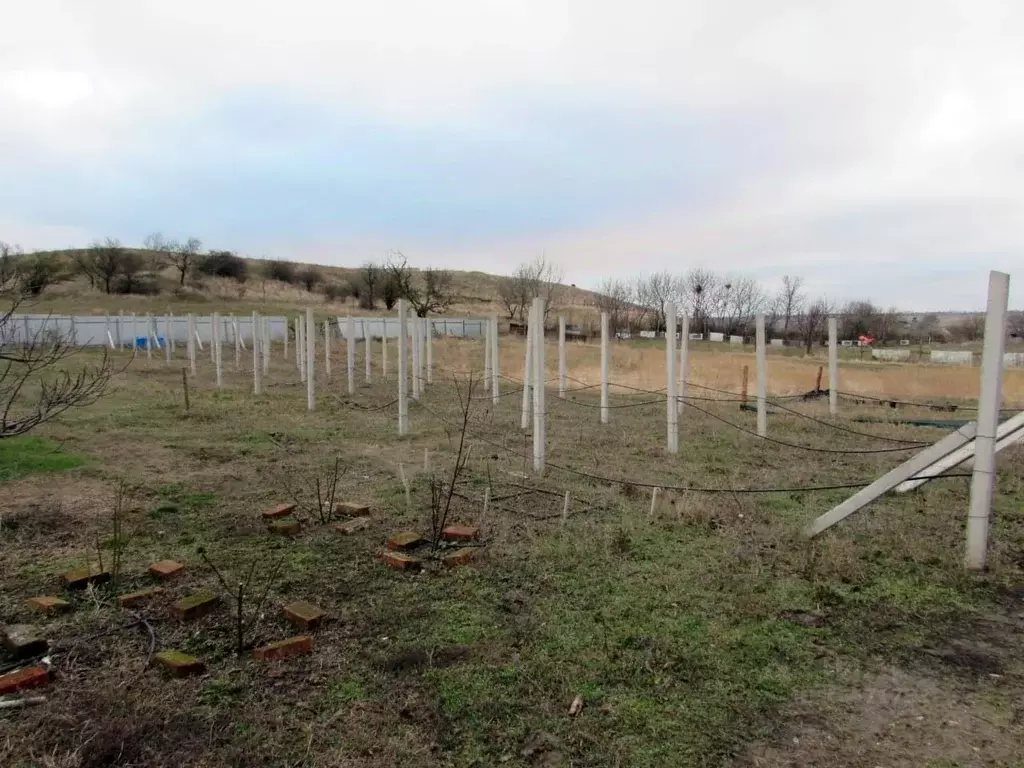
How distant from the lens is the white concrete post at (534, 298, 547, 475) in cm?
764

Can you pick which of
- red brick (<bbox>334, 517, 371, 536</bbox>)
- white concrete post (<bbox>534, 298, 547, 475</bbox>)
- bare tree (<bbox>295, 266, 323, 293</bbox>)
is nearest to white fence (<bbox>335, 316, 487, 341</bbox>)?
white concrete post (<bbox>534, 298, 547, 475</bbox>)

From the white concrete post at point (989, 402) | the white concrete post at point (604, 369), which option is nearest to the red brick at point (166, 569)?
the white concrete post at point (989, 402)

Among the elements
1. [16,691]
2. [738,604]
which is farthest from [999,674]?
[16,691]

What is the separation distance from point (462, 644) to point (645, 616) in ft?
3.46

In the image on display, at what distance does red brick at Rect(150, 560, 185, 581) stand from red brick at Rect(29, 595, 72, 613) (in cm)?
52

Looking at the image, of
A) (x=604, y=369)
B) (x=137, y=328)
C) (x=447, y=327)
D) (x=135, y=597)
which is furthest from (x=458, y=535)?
(x=447, y=327)

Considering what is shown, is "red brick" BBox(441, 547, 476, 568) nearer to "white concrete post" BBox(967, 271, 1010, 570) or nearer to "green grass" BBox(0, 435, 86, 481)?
"white concrete post" BBox(967, 271, 1010, 570)

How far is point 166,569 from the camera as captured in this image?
4344 mm

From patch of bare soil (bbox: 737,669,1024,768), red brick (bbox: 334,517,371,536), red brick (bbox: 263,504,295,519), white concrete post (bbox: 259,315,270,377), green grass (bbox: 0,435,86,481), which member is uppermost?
white concrete post (bbox: 259,315,270,377)

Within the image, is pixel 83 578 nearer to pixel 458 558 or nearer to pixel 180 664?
pixel 180 664

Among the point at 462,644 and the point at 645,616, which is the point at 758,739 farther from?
the point at 462,644

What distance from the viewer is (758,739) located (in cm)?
269

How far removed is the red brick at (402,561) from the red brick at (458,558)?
18 cm

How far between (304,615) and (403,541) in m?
1.34
